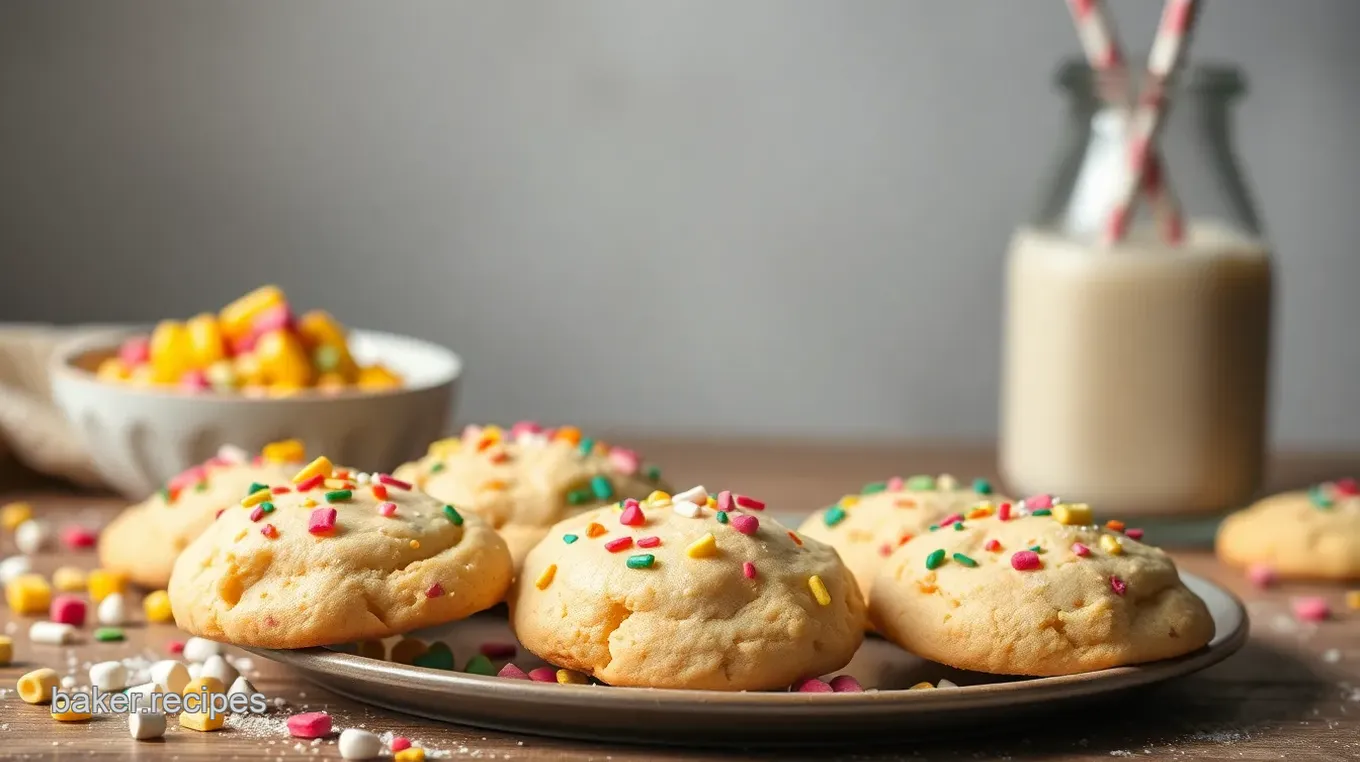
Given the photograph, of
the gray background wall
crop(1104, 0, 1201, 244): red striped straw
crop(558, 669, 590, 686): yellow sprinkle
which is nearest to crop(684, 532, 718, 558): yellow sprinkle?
crop(558, 669, 590, 686): yellow sprinkle

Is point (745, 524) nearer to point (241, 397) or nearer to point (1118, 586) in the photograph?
point (1118, 586)

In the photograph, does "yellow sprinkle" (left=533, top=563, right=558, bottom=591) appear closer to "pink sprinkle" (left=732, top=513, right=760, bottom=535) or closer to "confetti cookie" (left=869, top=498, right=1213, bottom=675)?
"pink sprinkle" (left=732, top=513, right=760, bottom=535)

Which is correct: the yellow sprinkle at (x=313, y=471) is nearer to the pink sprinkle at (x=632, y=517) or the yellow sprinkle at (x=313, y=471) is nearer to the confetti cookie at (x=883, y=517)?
the pink sprinkle at (x=632, y=517)

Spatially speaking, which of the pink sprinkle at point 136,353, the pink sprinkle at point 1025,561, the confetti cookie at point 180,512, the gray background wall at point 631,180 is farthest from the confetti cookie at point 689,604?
the gray background wall at point 631,180

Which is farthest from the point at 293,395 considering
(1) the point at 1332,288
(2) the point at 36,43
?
(1) the point at 1332,288

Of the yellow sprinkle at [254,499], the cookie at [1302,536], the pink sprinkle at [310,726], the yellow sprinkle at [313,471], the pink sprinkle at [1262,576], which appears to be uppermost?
the yellow sprinkle at [313,471]

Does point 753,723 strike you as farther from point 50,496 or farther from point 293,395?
point 50,496
